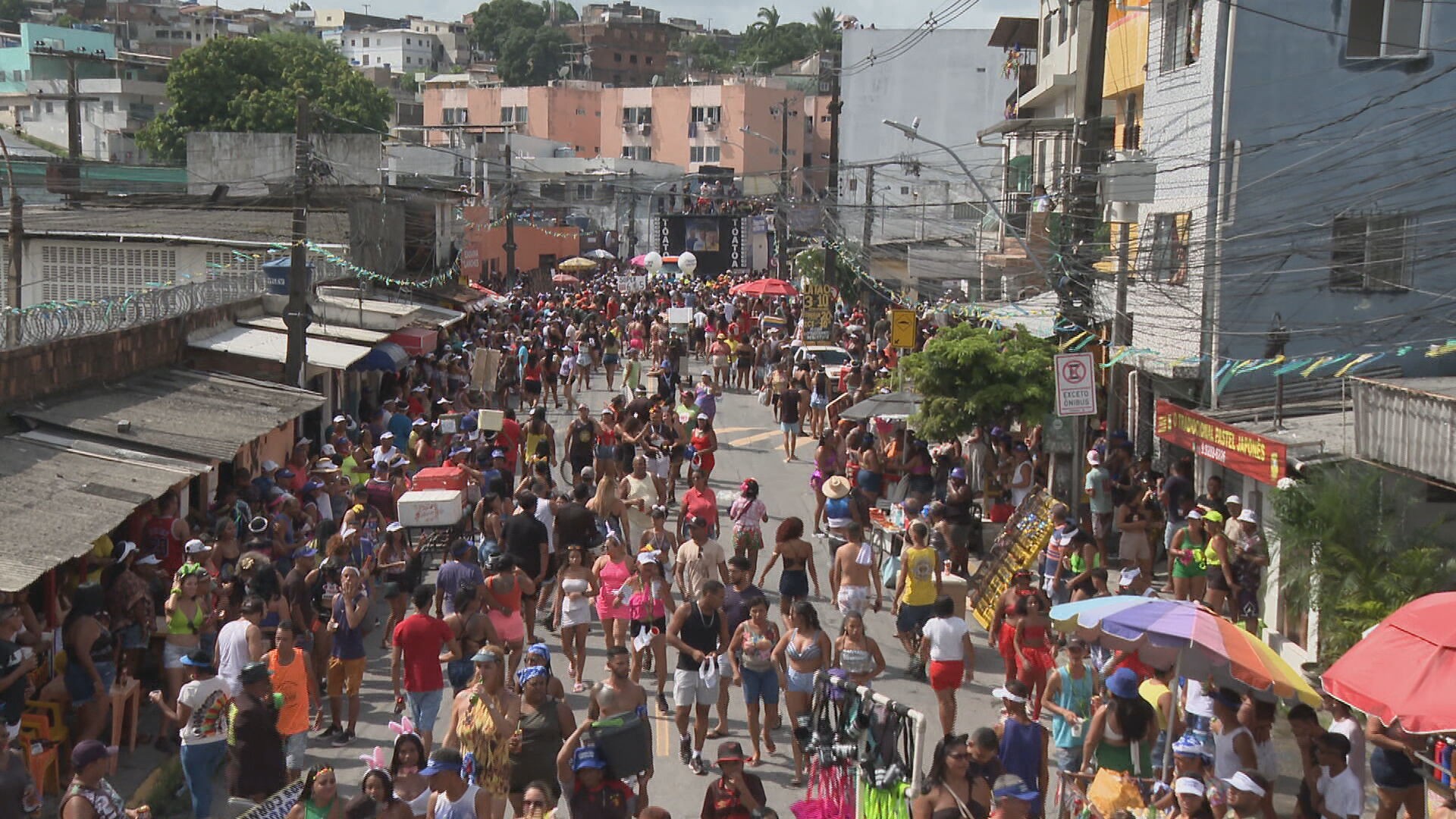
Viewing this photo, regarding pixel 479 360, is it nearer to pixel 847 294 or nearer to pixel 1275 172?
pixel 1275 172

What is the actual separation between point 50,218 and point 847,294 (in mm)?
24825

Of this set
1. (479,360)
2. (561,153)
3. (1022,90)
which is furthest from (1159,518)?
(561,153)

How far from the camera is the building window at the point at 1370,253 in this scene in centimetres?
1967

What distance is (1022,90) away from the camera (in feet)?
146

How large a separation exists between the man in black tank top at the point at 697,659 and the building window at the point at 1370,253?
38.3ft

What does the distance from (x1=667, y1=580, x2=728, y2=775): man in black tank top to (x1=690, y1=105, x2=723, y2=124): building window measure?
93.0 m

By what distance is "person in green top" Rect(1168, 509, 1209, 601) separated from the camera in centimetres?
1502

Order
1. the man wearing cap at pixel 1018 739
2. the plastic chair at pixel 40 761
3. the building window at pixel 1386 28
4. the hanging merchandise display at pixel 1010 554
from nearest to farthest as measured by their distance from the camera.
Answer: the man wearing cap at pixel 1018 739 < the plastic chair at pixel 40 761 < the hanging merchandise display at pixel 1010 554 < the building window at pixel 1386 28

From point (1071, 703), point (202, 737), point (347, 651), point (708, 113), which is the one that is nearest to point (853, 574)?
point (1071, 703)

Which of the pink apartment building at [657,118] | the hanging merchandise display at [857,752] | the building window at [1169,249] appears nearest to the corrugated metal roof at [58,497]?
the hanging merchandise display at [857,752]

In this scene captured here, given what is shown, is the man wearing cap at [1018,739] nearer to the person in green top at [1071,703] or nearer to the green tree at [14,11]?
the person in green top at [1071,703]

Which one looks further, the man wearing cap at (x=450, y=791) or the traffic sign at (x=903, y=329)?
the traffic sign at (x=903, y=329)

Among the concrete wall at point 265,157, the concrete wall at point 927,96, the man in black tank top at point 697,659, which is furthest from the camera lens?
the concrete wall at point 927,96

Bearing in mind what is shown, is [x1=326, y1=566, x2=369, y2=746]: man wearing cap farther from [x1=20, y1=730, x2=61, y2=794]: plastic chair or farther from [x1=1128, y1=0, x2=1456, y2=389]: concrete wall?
[x1=1128, y1=0, x2=1456, y2=389]: concrete wall
